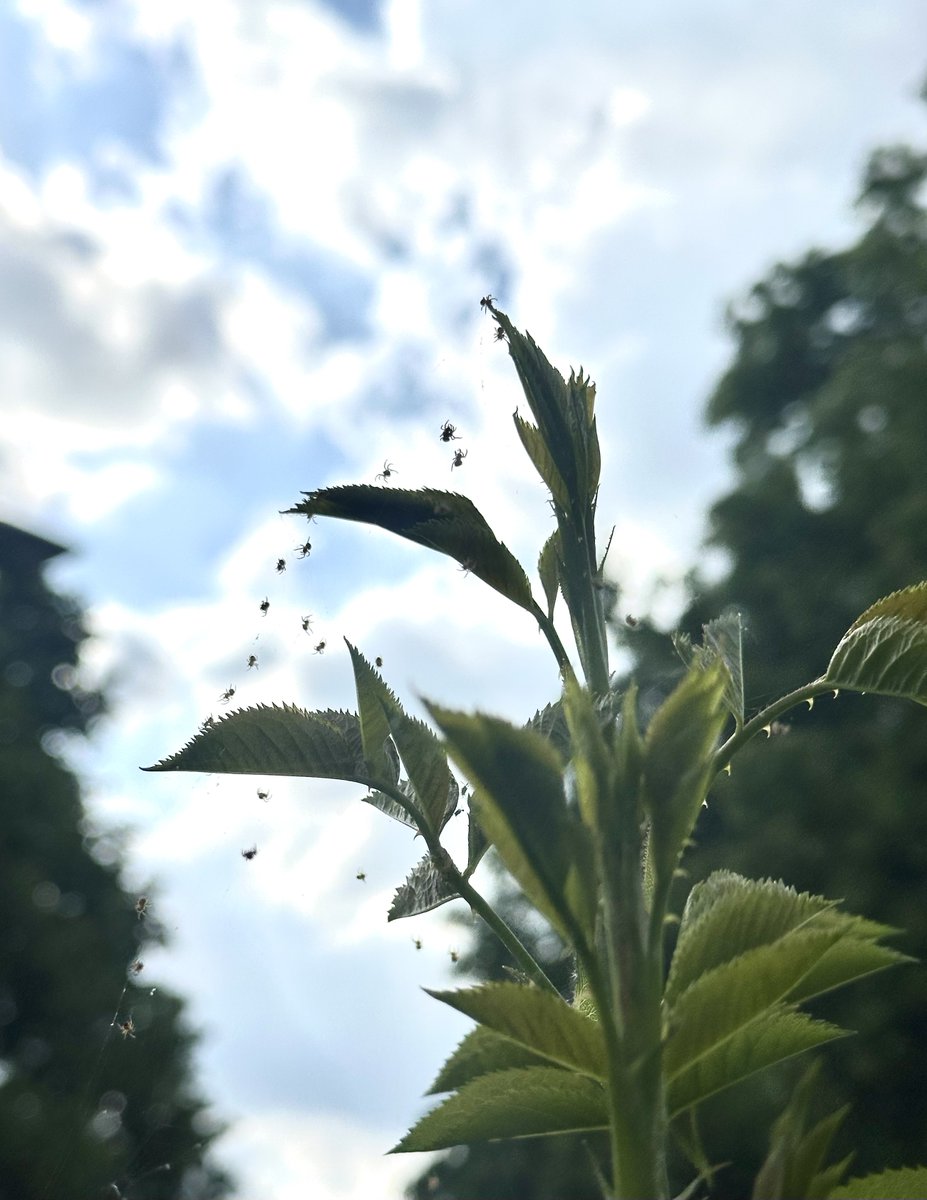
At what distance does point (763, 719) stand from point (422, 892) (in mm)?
525

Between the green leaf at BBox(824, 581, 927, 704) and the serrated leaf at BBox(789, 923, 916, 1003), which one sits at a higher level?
the green leaf at BBox(824, 581, 927, 704)

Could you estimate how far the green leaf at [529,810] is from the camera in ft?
3.30

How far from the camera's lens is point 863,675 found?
Result: 4.61ft

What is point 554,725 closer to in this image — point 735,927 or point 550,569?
point 550,569

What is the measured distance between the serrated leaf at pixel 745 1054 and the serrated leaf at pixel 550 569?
617 millimetres

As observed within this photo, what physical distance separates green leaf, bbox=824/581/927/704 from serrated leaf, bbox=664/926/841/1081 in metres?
0.44

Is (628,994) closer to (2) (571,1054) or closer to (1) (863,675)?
(2) (571,1054)

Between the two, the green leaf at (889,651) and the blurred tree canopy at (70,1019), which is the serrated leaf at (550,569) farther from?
the blurred tree canopy at (70,1019)

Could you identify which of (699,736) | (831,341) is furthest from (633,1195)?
(831,341)

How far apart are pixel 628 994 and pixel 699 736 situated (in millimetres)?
263

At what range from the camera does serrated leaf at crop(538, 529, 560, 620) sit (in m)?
1.56

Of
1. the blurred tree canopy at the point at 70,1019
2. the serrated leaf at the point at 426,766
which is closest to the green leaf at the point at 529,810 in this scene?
the serrated leaf at the point at 426,766

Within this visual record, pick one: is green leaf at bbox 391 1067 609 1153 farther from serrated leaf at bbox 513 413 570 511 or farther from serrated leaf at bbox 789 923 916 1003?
serrated leaf at bbox 513 413 570 511

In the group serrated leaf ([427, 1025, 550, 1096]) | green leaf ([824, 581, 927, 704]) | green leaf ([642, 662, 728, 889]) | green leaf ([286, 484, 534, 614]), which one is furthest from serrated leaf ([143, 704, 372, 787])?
green leaf ([824, 581, 927, 704])
